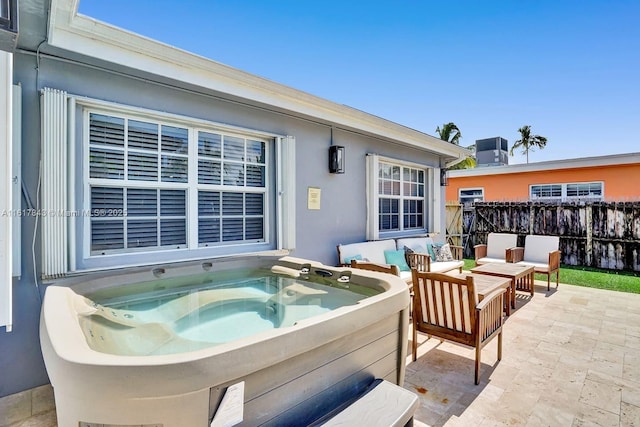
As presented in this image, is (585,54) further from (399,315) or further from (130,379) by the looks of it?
(130,379)

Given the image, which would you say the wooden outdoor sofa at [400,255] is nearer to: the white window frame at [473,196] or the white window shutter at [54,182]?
the white window shutter at [54,182]

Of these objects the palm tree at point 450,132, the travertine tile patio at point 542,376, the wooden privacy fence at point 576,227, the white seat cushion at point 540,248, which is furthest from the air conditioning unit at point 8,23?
the palm tree at point 450,132

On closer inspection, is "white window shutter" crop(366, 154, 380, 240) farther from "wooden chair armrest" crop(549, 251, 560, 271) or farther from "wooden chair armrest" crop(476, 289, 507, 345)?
"wooden chair armrest" crop(549, 251, 560, 271)

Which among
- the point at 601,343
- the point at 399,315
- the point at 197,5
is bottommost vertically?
the point at 601,343

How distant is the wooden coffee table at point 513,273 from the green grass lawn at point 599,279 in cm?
150

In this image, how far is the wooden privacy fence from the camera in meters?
7.80

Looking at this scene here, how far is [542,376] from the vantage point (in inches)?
120

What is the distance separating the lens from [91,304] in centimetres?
250

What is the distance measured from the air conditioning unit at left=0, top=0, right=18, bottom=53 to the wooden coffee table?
6102mm

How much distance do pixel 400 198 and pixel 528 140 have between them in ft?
85.7

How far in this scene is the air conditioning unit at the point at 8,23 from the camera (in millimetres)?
1748

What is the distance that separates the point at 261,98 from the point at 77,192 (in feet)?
7.37

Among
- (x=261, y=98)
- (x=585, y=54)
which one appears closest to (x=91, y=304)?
(x=261, y=98)

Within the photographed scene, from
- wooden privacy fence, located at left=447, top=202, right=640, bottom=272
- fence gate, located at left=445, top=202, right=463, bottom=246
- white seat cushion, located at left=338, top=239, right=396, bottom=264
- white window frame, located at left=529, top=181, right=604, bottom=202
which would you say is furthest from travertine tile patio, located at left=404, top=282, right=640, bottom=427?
white window frame, located at left=529, top=181, right=604, bottom=202
